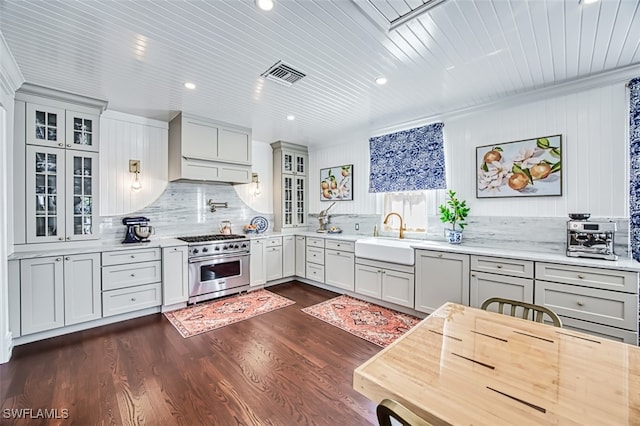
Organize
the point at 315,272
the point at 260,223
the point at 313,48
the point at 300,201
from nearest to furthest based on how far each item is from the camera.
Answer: the point at 313,48 → the point at 315,272 → the point at 260,223 → the point at 300,201

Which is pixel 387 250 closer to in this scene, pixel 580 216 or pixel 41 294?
pixel 580 216

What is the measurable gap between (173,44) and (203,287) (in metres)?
3.00

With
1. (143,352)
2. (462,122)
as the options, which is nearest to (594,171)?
(462,122)

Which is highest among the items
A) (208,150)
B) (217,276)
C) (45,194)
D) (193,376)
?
(208,150)

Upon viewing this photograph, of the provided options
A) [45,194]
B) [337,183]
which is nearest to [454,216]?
[337,183]

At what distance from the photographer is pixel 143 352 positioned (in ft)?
8.62

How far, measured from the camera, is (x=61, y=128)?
10.2ft

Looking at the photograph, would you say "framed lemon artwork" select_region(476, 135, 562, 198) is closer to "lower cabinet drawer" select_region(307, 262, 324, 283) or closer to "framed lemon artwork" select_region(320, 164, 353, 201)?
"framed lemon artwork" select_region(320, 164, 353, 201)

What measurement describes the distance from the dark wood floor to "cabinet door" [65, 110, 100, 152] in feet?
7.00

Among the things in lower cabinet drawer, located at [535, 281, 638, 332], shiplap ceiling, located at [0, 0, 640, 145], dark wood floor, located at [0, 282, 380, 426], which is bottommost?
dark wood floor, located at [0, 282, 380, 426]

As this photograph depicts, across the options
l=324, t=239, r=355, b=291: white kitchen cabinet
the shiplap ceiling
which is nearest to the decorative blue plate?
l=324, t=239, r=355, b=291: white kitchen cabinet

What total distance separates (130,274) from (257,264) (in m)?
1.77

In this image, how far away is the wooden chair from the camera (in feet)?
2.45

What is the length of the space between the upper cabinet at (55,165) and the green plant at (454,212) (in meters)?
4.34
